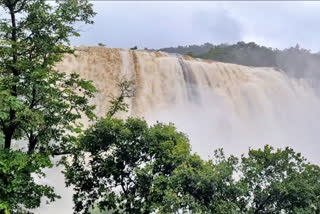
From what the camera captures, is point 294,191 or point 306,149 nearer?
point 294,191

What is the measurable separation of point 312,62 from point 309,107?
1142 cm

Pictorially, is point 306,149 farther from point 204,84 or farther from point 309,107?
point 204,84

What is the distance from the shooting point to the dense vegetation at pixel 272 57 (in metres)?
43.9

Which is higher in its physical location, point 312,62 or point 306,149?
point 312,62

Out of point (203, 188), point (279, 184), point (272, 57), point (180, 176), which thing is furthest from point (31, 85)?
point (272, 57)

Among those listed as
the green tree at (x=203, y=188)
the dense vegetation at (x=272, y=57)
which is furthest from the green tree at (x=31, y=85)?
the dense vegetation at (x=272, y=57)

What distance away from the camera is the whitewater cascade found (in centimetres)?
2698

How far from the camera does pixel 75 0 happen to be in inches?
423

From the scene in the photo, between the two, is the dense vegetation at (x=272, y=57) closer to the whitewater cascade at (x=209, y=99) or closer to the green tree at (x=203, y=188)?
the whitewater cascade at (x=209, y=99)

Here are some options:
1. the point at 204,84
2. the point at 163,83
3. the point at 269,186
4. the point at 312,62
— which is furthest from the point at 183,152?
the point at 312,62

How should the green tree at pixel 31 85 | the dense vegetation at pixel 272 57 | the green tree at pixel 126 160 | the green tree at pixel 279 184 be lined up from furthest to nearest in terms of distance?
1. the dense vegetation at pixel 272 57
2. the green tree at pixel 126 160
3. the green tree at pixel 279 184
4. the green tree at pixel 31 85

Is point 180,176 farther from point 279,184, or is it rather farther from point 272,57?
point 272,57

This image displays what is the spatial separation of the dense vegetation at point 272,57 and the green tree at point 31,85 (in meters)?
33.8

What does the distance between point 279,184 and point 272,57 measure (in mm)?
41082
